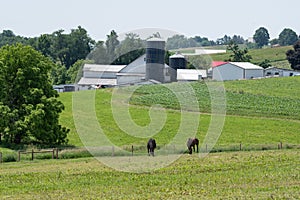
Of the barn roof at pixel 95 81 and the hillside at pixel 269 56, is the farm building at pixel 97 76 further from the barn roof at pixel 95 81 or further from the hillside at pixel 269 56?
the hillside at pixel 269 56

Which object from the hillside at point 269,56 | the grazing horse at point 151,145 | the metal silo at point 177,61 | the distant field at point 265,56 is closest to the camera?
the grazing horse at point 151,145

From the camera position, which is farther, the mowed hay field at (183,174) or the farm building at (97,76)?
the farm building at (97,76)

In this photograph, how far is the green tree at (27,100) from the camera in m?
38.3

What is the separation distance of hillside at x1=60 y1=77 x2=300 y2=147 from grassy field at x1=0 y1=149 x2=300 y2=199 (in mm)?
14015

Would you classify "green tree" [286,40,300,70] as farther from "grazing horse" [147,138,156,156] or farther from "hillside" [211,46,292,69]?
"grazing horse" [147,138,156,156]

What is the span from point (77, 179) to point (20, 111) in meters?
18.7

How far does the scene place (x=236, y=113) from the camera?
2311 inches

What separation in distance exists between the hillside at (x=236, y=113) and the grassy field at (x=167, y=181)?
46.0ft

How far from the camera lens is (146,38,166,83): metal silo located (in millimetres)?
87394

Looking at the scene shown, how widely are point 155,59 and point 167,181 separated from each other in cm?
6981

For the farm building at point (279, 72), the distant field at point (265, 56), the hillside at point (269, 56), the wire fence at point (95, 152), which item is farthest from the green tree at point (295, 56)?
the wire fence at point (95, 152)

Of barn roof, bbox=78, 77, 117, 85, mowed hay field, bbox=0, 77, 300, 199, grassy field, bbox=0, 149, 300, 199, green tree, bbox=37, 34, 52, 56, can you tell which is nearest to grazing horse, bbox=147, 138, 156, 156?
mowed hay field, bbox=0, 77, 300, 199

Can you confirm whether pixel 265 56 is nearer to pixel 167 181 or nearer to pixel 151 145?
pixel 151 145

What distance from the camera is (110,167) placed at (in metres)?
26.1
